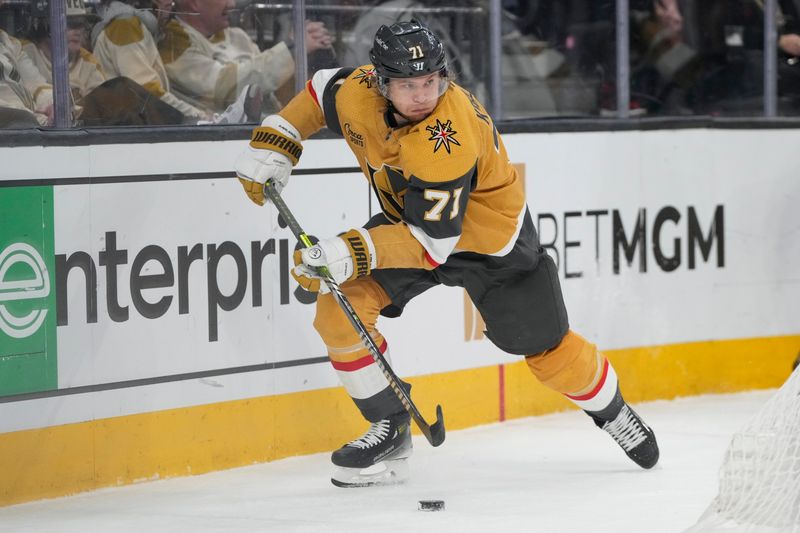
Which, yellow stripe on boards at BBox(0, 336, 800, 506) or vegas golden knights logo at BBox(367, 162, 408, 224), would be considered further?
yellow stripe on boards at BBox(0, 336, 800, 506)

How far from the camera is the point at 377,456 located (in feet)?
11.8

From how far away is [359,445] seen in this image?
11.8ft

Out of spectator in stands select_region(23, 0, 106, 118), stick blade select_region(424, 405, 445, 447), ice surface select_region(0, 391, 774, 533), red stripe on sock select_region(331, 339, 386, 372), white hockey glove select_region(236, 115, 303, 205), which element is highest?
spectator in stands select_region(23, 0, 106, 118)

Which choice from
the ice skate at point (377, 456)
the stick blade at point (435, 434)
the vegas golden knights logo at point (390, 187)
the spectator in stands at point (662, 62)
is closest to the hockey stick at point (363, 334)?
the stick blade at point (435, 434)

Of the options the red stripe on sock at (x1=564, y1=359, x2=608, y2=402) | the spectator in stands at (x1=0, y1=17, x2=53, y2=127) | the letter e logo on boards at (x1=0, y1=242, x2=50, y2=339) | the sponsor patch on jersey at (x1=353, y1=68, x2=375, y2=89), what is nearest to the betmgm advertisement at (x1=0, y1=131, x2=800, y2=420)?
the letter e logo on boards at (x1=0, y1=242, x2=50, y2=339)

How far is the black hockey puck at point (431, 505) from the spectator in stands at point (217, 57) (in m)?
1.30

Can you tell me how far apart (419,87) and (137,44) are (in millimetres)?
993

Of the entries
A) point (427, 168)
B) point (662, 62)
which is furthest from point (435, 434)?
point (662, 62)

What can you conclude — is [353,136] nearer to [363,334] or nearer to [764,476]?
[363,334]

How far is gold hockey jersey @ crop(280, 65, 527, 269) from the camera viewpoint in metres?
3.13

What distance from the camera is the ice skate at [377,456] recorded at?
3.59 meters

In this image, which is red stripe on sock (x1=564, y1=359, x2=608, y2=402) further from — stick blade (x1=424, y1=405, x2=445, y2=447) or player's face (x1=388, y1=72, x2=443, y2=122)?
player's face (x1=388, y1=72, x2=443, y2=122)

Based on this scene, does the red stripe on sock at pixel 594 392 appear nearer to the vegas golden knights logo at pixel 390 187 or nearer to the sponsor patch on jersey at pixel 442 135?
the vegas golden knights logo at pixel 390 187

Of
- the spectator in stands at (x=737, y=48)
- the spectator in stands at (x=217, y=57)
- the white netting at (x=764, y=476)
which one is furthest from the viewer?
the spectator in stands at (x=737, y=48)
